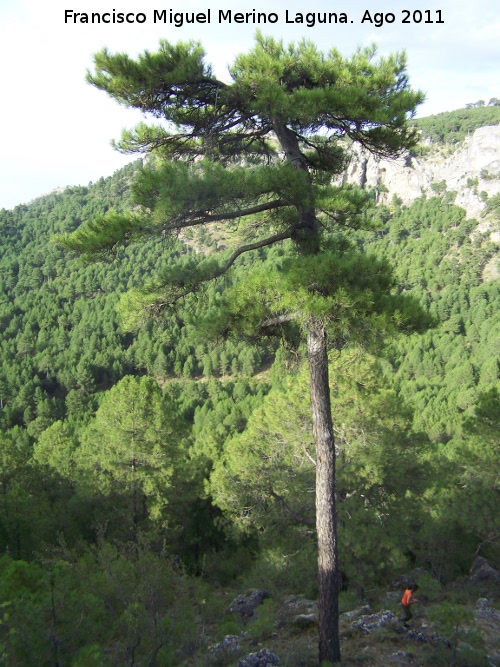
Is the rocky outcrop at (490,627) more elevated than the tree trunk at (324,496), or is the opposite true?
the tree trunk at (324,496)

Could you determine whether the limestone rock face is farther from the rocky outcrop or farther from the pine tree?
the pine tree

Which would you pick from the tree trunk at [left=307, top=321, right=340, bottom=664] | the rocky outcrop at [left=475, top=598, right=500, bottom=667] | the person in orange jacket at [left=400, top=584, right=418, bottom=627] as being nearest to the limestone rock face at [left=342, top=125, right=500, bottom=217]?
the rocky outcrop at [left=475, top=598, right=500, bottom=667]

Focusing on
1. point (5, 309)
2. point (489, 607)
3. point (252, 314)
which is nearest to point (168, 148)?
point (252, 314)

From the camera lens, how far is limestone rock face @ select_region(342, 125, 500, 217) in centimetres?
10306

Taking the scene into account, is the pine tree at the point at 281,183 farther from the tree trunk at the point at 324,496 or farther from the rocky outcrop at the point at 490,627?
the rocky outcrop at the point at 490,627

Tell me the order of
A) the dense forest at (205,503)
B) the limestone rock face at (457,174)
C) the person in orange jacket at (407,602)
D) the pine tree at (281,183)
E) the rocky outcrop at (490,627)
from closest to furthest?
the pine tree at (281,183) → the dense forest at (205,503) → the rocky outcrop at (490,627) → the person in orange jacket at (407,602) → the limestone rock face at (457,174)

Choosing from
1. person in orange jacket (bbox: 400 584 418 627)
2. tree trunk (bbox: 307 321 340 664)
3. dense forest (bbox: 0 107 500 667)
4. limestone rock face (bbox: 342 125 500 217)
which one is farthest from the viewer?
limestone rock face (bbox: 342 125 500 217)

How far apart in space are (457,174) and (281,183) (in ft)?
416

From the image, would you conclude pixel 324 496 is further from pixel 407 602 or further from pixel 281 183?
pixel 281 183

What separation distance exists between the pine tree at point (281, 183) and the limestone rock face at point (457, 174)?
95.1 meters

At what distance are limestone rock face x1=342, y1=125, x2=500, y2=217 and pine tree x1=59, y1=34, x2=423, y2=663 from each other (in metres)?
95.1

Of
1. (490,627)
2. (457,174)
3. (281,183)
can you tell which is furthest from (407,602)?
(457,174)

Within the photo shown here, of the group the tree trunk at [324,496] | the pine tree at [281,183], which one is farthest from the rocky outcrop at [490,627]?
the pine tree at [281,183]

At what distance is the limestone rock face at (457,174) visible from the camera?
103 metres
